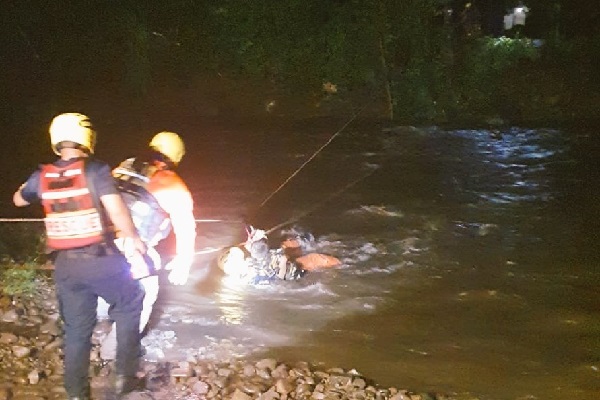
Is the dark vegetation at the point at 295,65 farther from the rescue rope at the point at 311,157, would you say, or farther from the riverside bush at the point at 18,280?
the riverside bush at the point at 18,280

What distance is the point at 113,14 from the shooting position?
1773 centimetres

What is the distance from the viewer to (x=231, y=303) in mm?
6762

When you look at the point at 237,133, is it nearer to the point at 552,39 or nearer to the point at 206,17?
the point at 206,17

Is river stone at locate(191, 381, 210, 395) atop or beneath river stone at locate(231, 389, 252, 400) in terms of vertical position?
atop

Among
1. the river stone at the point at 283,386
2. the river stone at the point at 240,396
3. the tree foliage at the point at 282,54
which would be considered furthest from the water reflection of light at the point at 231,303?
the tree foliage at the point at 282,54

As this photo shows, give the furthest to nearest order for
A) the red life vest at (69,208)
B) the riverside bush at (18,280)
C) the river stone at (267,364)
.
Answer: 1. the riverside bush at (18,280)
2. the river stone at (267,364)
3. the red life vest at (69,208)

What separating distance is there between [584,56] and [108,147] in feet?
42.4

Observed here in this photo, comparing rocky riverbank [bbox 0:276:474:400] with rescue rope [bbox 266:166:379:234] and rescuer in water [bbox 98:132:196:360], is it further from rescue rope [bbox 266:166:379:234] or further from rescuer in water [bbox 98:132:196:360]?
rescue rope [bbox 266:166:379:234]

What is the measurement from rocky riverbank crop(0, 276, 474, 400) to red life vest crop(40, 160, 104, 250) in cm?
116

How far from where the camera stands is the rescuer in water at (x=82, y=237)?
407 cm

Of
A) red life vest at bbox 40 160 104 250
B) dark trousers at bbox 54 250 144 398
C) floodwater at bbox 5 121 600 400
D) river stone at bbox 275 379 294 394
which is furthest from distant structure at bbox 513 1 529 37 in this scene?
red life vest at bbox 40 160 104 250

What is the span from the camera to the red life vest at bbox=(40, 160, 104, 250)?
4047mm

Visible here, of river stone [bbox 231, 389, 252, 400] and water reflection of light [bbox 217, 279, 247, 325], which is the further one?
water reflection of light [bbox 217, 279, 247, 325]

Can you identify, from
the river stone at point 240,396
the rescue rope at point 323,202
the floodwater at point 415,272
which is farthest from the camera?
the rescue rope at point 323,202
